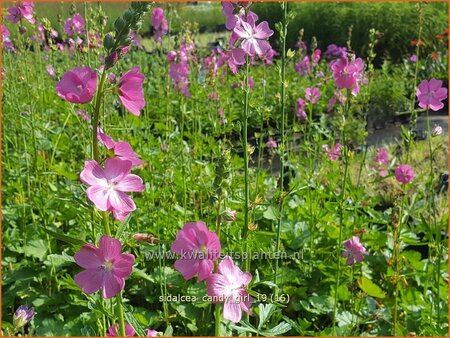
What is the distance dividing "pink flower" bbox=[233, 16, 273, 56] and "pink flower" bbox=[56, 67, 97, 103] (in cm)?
73

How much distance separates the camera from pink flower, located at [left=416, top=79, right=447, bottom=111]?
2.51m

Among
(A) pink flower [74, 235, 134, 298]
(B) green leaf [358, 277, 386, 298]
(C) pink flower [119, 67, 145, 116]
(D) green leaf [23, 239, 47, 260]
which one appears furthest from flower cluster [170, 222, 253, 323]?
(D) green leaf [23, 239, 47, 260]

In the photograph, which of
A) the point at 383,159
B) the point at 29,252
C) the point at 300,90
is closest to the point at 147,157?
the point at 29,252

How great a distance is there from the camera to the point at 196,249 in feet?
3.86

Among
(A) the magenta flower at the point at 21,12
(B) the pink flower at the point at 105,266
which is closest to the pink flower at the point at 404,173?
(B) the pink flower at the point at 105,266

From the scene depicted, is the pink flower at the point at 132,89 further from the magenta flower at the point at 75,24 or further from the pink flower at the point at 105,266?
the magenta flower at the point at 75,24

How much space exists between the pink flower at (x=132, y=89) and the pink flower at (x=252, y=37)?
2.08 feet

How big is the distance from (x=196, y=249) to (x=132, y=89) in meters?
0.42

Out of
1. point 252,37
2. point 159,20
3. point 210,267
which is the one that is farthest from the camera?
point 159,20

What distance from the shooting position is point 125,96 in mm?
1255

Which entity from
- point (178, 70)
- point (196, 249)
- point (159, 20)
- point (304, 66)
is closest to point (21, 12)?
point (159, 20)

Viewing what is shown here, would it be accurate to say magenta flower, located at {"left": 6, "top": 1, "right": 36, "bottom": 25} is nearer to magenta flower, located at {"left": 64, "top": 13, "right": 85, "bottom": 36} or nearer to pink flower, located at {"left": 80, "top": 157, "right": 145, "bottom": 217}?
magenta flower, located at {"left": 64, "top": 13, "right": 85, "bottom": 36}

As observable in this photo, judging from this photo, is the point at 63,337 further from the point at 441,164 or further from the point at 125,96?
the point at 441,164

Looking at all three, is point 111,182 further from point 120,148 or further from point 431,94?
point 431,94
